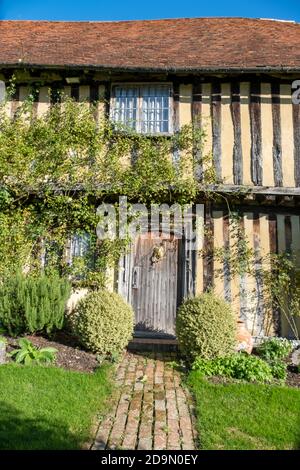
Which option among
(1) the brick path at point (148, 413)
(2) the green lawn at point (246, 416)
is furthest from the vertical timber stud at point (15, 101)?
(2) the green lawn at point (246, 416)

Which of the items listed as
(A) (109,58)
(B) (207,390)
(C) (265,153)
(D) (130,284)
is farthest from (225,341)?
(A) (109,58)

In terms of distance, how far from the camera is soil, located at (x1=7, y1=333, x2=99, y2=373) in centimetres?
532

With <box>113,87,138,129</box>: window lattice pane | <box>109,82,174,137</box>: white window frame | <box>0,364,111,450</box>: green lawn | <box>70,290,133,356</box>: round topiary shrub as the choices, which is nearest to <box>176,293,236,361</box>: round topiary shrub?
<box>70,290,133,356</box>: round topiary shrub

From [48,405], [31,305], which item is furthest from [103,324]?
[48,405]

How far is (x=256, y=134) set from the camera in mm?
7746

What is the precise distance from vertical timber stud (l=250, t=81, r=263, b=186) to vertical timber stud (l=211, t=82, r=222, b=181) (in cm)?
65

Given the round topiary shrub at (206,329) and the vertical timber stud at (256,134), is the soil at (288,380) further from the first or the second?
the vertical timber stud at (256,134)

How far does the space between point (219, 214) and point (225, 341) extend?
2.88m

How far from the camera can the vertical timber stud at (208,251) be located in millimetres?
7469

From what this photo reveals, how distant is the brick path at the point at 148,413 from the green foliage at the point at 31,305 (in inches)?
59.5

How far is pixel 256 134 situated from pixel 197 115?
1.26 m

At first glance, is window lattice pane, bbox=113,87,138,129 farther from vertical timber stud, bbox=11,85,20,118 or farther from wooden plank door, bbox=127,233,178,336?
wooden plank door, bbox=127,233,178,336

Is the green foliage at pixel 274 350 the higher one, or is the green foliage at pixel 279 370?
the green foliage at pixel 274 350
